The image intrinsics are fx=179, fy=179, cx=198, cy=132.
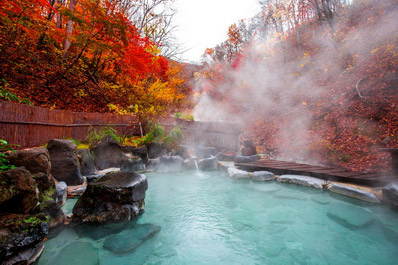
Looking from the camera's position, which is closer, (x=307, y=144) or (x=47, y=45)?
(x=307, y=144)

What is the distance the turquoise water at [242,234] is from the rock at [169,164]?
2306 millimetres

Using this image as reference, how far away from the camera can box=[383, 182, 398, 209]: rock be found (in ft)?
11.5

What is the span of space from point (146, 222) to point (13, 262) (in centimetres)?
185

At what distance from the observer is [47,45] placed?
29.5 ft

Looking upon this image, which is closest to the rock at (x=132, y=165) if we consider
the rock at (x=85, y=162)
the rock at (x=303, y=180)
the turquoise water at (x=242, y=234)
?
the rock at (x=85, y=162)

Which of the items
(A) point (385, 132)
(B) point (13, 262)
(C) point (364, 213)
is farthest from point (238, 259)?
(A) point (385, 132)

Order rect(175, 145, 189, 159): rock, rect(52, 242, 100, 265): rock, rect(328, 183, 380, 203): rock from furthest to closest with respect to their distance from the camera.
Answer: rect(175, 145, 189, 159): rock → rect(328, 183, 380, 203): rock → rect(52, 242, 100, 265): rock

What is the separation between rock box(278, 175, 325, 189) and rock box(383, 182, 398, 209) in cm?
125

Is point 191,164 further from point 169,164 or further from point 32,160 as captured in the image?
point 32,160

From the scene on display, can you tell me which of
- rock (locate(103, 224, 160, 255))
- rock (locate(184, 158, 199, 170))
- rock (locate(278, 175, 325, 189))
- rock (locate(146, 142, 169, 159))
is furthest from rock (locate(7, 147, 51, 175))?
rock (locate(278, 175, 325, 189))

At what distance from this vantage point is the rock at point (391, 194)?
3.50m

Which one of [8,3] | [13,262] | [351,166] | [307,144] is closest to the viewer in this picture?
[13,262]

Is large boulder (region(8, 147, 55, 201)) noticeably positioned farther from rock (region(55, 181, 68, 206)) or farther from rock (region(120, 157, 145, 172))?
rock (region(120, 157, 145, 172))

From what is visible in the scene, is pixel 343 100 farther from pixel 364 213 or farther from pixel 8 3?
pixel 8 3
